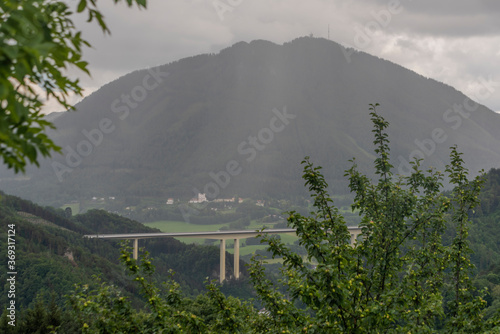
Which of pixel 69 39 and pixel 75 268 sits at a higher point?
pixel 69 39

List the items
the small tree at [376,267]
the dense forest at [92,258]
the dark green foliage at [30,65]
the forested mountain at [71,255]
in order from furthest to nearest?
1. the forested mountain at [71,255]
2. the dense forest at [92,258]
3. the small tree at [376,267]
4. the dark green foliage at [30,65]

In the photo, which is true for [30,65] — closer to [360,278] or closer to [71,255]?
[360,278]

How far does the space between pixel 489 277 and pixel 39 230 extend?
7377cm

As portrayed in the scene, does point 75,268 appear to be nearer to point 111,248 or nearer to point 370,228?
point 111,248

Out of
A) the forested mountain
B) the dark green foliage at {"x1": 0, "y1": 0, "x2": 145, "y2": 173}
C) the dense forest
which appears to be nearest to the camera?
the dark green foliage at {"x1": 0, "y1": 0, "x2": 145, "y2": 173}

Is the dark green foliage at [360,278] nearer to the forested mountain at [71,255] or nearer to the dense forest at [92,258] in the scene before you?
the dense forest at [92,258]

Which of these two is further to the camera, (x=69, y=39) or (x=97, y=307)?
(x=97, y=307)

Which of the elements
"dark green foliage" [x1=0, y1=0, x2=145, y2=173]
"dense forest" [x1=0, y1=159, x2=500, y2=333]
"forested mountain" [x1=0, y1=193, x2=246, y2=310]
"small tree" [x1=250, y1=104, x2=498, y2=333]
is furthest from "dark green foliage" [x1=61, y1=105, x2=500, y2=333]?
"forested mountain" [x1=0, y1=193, x2=246, y2=310]

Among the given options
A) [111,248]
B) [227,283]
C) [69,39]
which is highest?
[69,39]

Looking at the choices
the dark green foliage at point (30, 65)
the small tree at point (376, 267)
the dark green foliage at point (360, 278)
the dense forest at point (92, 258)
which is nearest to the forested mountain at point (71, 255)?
the dense forest at point (92, 258)

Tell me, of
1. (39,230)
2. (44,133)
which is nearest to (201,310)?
(44,133)

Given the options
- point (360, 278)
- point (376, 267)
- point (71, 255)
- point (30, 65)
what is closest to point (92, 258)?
point (71, 255)

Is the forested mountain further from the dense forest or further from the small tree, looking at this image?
the small tree

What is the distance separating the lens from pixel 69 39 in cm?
263
